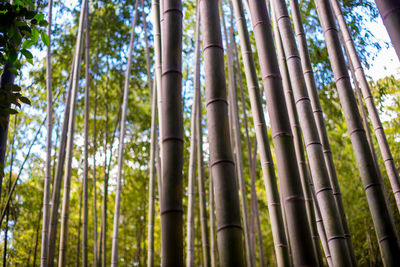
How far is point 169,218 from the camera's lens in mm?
1175

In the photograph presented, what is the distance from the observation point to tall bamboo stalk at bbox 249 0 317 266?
1.20 m

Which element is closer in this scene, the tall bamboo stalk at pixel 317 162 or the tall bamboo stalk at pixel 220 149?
the tall bamboo stalk at pixel 220 149

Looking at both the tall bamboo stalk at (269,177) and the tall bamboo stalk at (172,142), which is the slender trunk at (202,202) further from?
the tall bamboo stalk at (172,142)

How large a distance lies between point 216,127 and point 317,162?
2.24ft

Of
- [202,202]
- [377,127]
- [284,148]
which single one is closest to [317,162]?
[284,148]

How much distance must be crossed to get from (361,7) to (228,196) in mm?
3623

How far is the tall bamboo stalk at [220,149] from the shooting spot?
3.73ft

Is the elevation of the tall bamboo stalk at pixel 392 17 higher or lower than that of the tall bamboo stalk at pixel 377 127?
lower

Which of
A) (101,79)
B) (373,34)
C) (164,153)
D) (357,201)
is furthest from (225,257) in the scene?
(357,201)

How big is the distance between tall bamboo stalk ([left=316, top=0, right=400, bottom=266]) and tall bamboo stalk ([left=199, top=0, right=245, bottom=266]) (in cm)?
70

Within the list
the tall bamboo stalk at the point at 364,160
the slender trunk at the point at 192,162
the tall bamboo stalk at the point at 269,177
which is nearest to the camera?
the tall bamboo stalk at the point at 364,160

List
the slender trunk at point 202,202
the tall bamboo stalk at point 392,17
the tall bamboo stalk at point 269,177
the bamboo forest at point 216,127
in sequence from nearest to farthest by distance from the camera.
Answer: the tall bamboo stalk at point 392,17, the bamboo forest at point 216,127, the tall bamboo stalk at point 269,177, the slender trunk at point 202,202

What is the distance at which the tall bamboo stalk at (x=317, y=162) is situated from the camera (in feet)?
5.29

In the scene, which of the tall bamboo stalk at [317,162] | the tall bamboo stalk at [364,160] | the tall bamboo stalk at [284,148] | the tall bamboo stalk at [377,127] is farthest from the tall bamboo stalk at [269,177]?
the tall bamboo stalk at [377,127]
